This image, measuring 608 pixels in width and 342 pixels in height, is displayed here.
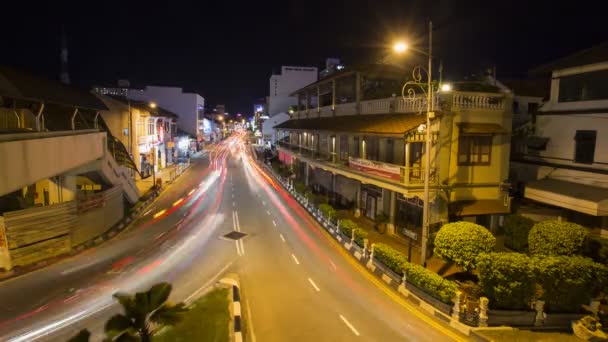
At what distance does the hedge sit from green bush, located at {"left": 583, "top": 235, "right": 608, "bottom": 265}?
9.81m

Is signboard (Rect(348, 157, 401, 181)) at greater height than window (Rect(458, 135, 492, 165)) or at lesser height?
lesser

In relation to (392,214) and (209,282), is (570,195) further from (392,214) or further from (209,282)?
(209,282)

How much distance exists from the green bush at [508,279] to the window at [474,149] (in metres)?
Result: 8.79

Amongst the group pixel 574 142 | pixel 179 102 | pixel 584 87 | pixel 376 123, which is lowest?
pixel 574 142

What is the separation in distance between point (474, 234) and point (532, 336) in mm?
4181

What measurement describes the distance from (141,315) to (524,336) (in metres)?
11.7

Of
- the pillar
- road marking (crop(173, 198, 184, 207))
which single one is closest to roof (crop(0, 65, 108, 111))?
road marking (crop(173, 198, 184, 207))

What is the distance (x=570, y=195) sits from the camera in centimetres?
1922

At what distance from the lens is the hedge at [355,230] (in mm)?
21078

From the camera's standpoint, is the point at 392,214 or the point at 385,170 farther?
the point at 392,214

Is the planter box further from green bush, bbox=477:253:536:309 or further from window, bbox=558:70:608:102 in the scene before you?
window, bbox=558:70:608:102

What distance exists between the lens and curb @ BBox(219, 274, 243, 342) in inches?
477

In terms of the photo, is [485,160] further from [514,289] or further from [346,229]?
[514,289]

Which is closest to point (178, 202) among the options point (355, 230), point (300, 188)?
point (300, 188)
